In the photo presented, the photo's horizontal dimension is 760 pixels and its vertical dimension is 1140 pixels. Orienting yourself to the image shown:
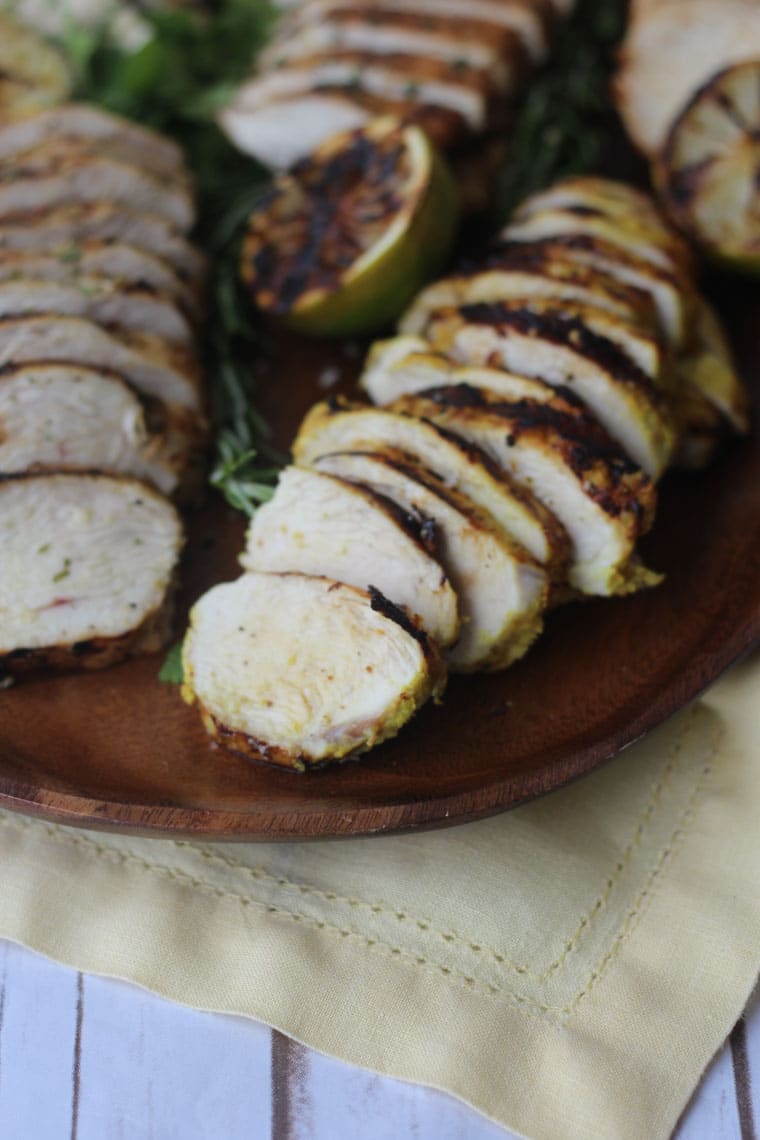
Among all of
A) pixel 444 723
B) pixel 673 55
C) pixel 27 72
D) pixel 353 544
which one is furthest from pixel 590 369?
pixel 27 72

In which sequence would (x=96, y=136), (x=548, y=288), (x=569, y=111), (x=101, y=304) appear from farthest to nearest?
1. (x=569, y=111)
2. (x=96, y=136)
3. (x=101, y=304)
4. (x=548, y=288)

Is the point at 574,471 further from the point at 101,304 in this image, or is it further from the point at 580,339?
the point at 101,304

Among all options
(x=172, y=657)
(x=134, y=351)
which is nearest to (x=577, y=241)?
(x=134, y=351)

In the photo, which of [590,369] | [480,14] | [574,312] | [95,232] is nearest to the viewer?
[590,369]

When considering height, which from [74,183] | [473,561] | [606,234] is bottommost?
[473,561]

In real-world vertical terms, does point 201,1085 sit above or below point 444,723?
below

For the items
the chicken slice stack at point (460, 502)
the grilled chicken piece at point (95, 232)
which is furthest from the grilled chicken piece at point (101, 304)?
the chicken slice stack at point (460, 502)

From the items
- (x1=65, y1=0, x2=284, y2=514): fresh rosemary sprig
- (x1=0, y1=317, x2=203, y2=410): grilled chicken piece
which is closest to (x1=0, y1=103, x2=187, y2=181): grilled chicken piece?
(x1=65, y1=0, x2=284, y2=514): fresh rosemary sprig
